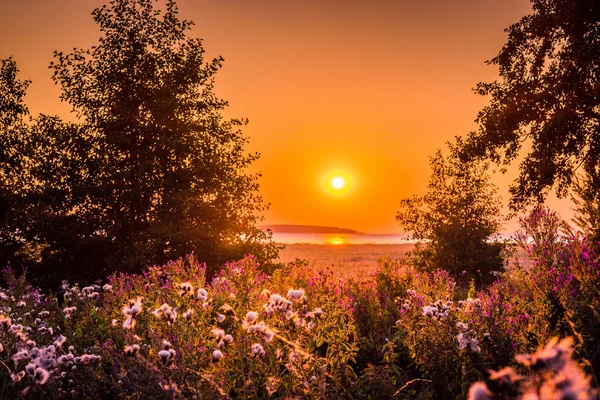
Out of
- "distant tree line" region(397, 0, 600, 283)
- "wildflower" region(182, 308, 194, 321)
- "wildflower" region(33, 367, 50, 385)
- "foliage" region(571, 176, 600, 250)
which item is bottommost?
"wildflower" region(33, 367, 50, 385)

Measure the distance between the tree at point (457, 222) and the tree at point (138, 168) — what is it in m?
6.30

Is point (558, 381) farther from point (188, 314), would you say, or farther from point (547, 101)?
point (547, 101)

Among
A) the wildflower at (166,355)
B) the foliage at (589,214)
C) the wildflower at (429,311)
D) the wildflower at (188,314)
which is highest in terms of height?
the foliage at (589,214)

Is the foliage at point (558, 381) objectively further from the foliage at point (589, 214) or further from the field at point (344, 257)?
the field at point (344, 257)

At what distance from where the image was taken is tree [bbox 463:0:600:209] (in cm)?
1443

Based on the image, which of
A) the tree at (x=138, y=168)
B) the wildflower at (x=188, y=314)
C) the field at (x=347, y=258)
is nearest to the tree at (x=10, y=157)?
the tree at (x=138, y=168)

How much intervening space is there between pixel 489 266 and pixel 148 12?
16.3 m

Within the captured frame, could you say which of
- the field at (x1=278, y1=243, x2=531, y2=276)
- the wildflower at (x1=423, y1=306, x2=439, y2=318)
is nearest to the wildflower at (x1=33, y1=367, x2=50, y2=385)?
the wildflower at (x1=423, y1=306, x2=439, y2=318)

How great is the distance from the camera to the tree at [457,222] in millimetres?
17641

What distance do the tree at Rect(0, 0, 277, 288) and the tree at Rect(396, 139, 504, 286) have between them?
630 centimetres

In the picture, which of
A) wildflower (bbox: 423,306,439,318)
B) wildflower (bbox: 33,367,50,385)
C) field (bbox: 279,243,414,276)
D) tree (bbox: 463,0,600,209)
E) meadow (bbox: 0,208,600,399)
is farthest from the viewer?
field (bbox: 279,243,414,276)

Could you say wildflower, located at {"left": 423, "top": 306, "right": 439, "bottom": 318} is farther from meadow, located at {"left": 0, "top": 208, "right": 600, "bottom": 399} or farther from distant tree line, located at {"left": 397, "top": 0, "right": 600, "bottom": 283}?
distant tree line, located at {"left": 397, "top": 0, "right": 600, "bottom": 283}

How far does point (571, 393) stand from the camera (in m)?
1.29

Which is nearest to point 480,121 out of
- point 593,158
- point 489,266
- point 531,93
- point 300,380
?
point 531,93
